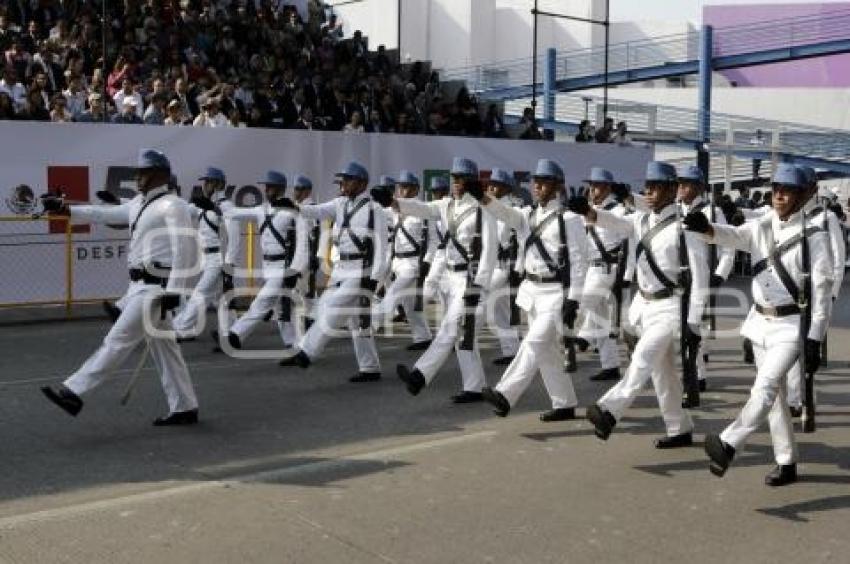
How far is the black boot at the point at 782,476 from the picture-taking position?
6.50 metres

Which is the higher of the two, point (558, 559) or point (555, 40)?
point (555, 40)

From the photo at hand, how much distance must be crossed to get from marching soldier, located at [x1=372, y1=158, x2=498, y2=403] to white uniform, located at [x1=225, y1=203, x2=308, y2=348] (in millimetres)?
2333

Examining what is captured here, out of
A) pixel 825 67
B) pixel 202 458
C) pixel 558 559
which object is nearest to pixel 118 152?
pixel 202 458

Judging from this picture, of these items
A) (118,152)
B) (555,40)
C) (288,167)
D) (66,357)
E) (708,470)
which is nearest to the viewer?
(708,470)

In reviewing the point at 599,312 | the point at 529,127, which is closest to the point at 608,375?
the point at 599,312

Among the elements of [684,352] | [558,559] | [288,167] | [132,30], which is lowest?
[558,559]

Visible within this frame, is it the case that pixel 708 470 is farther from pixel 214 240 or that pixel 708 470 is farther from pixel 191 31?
pixel 191 31

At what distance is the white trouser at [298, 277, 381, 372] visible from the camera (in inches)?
389

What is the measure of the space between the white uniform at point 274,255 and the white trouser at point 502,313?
2083mm

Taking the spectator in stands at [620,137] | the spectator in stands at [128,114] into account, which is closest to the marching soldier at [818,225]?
the spectator in stands at [128,114]

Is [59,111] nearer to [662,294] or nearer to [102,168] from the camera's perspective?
[102,168]

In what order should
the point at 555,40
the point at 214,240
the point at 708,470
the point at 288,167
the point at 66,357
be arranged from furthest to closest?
the point at 555,40 → the point at 288,167 → the point at 214,240 → the point at 66,357 → the point at 708,470

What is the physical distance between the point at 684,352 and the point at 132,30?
1300 cm

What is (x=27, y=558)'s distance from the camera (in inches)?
196
